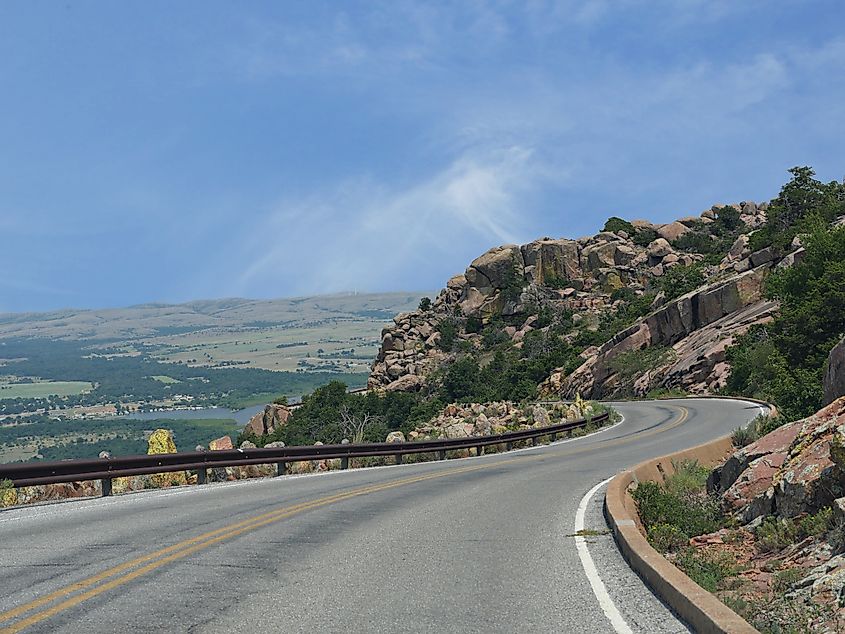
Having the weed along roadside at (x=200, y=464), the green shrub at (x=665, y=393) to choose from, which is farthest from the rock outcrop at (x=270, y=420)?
Answer: the weed along roadside at (x=200, y=464)

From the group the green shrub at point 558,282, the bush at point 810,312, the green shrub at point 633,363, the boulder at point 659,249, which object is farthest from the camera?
the green shrub at point 558,282

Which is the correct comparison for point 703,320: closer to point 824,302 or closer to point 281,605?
point 824,302

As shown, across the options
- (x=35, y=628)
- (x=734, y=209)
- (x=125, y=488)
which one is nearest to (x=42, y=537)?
(x=35, y=628)

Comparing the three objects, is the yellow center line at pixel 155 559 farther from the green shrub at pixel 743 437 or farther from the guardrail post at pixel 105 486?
the green shrub at pixel 743 437

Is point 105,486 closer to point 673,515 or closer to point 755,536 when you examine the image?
point 673,515

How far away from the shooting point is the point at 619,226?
132m

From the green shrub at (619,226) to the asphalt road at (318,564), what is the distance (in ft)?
389

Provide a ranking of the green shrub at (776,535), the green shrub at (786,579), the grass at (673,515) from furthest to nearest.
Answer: the grass at (673,515)
the green shrub at (776,535)
the green shrub at (786,579)

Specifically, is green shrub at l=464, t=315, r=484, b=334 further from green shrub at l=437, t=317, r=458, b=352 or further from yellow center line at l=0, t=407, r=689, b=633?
yellow center line at l=0, t=407, r=689, b=633

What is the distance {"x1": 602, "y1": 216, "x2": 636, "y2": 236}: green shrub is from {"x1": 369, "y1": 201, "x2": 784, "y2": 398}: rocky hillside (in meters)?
0.23

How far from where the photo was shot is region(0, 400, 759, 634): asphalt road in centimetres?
657

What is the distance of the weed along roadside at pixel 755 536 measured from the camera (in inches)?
238

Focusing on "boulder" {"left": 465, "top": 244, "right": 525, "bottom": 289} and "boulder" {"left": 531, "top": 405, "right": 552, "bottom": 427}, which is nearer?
"boulder" {"left": 531, "top": 405, "right": 552, "bottom": 427}

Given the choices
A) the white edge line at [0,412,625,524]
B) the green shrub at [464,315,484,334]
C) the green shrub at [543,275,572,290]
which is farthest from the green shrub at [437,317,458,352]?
the white edge line at [0,412,625,524]
